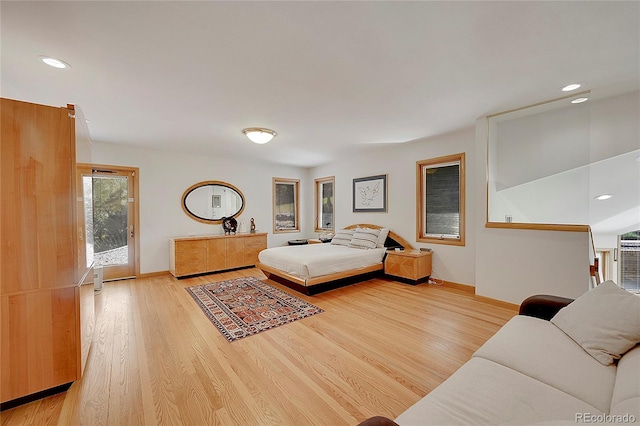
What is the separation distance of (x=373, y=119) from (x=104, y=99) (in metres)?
3.22

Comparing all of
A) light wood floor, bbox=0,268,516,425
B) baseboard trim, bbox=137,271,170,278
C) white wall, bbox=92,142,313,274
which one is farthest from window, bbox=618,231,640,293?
baseboard trim, bbox=137,271,170,278

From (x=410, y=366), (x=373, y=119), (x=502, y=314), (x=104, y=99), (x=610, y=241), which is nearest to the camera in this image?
(x=410, y=366)

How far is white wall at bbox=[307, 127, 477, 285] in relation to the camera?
3965 mm

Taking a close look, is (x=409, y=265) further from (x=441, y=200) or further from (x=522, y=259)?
(x=522, y=259)

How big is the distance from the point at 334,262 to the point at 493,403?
3011 mm

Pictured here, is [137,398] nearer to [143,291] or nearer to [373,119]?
[143,291]

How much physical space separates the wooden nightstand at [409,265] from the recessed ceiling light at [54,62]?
472cm

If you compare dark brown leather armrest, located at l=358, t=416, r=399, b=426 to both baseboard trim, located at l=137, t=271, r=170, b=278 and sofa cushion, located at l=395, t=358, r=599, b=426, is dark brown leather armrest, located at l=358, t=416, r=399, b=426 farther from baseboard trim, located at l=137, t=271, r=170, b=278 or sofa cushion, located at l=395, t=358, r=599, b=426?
baseboard trim, located at l=137, t=271, r=170, b=278

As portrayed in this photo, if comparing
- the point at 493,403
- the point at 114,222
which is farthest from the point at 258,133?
the point at 493,403

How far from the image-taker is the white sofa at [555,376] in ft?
3.14

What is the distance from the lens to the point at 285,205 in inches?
276

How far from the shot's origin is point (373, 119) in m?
3.42

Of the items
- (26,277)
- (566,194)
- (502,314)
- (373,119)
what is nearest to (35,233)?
(26,277)

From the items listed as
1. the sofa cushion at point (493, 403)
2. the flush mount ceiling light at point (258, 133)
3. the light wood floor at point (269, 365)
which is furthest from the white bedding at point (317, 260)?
the sofa cushion at point (493, 403)
